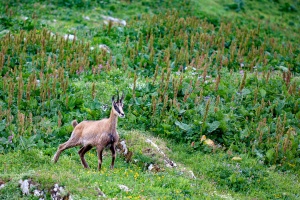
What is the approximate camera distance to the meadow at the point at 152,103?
1454 centimetres

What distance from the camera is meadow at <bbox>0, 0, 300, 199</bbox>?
14.5 meters

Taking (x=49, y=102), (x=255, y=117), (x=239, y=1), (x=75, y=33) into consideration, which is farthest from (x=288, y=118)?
(x=239, y=1)

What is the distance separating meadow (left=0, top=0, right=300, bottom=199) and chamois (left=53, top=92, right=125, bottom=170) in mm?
475

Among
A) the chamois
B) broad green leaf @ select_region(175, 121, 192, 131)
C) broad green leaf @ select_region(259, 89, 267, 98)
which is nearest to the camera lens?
the chamois

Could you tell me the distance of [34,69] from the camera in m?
20.2

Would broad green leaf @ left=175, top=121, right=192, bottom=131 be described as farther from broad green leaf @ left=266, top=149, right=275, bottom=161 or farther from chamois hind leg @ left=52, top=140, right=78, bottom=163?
chamois hind leg @ left=52, top=140, right=78, bottom=163

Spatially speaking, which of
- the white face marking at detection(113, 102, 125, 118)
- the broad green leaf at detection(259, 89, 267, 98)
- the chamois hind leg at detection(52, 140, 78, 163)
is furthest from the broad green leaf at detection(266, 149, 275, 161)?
the chamois hind leg at detection(52, 140, 78, 163)

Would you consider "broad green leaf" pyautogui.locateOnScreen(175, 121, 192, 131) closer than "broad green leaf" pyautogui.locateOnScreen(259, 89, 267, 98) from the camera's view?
Yes

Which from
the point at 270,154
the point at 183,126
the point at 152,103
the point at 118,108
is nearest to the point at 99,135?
the point at 118,108

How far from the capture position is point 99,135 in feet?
46.5

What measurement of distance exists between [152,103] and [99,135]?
4.46 m

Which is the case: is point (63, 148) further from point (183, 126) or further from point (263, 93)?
point (263, 93)

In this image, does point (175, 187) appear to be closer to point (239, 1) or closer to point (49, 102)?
point (49, 102)

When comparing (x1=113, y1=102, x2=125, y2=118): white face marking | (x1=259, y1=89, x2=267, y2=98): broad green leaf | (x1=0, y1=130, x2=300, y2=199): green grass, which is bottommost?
(x1=0, y1=130, x2=300, y2=199): green grass
